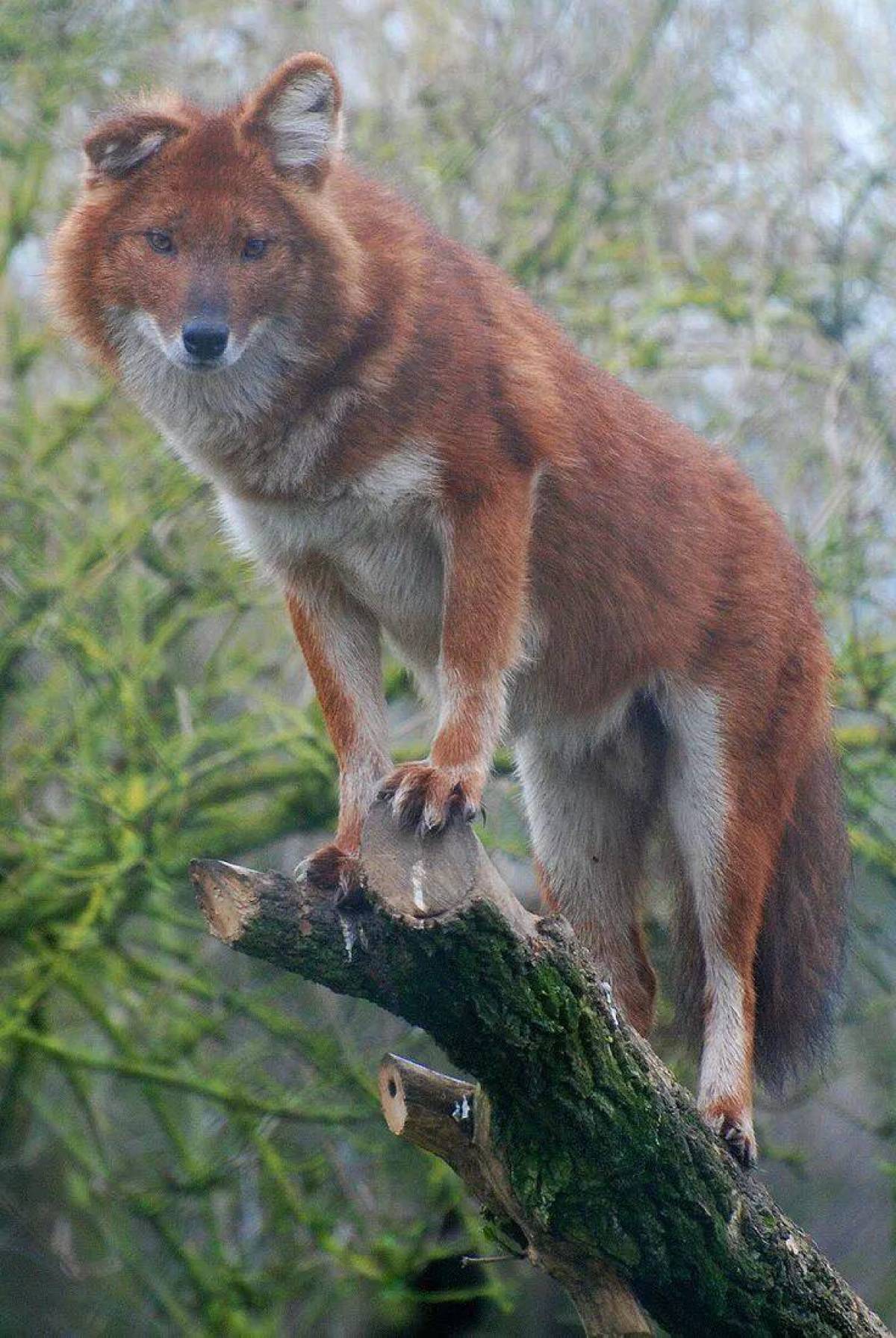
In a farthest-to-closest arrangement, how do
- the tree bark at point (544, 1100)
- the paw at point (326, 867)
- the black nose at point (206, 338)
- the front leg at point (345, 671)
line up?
the front leg at point (345, 671) < the black nose at point (206, 338) < the paw at point (326, 867) < the tree bark at point (544, 1100)

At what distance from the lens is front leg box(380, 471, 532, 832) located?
230 inches

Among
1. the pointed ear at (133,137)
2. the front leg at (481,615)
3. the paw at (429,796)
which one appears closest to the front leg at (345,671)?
the front leg at (481,615)

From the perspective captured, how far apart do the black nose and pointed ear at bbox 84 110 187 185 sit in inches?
28.7

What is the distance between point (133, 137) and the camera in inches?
234

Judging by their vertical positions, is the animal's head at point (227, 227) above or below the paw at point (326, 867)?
above

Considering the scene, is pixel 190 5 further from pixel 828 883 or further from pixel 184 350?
pixel 828 883

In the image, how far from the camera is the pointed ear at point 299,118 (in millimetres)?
5863

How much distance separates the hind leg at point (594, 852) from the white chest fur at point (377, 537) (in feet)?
3.16

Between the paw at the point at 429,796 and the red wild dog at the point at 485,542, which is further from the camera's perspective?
the red wild dog at the point at 485,542

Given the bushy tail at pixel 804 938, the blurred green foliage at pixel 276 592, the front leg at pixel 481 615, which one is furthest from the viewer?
the blurred green foliage at pixel 276 592

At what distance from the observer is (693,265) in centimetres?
1165

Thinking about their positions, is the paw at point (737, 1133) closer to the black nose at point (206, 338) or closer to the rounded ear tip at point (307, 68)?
the black nose at point (206, 338)

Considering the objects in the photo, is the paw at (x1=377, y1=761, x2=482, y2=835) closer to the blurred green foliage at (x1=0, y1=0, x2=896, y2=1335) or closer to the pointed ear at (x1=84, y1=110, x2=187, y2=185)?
the pointed ear at (x1=84, y1=110, x2=187, y2=185)

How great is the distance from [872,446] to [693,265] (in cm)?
200
